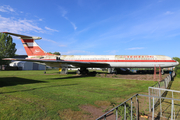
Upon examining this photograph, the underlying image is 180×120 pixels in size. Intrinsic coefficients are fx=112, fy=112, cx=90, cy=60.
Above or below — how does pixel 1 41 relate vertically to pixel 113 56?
above

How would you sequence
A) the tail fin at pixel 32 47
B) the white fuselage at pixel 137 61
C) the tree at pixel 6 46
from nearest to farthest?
the white fuselage at pixel 137 61
the tail fin at pixel 32 47
the tree at pixel 6 46

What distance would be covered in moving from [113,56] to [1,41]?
5450 cm

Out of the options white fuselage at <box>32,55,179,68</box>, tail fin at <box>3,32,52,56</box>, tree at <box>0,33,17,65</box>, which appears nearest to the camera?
white fuselage at <box>32,55,179,68</box>

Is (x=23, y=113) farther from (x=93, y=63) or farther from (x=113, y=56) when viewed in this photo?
(x=113, y=56)

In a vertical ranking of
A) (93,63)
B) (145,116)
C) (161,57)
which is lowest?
(145,116)

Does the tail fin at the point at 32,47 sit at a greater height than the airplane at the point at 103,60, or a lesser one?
greater

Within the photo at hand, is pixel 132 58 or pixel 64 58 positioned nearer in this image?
pixel 132 58

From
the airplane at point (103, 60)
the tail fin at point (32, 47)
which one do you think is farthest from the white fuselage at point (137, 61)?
the tail fin at point (32, 47)

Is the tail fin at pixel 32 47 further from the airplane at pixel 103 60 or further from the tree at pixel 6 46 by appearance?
the tree at pixel 6 46

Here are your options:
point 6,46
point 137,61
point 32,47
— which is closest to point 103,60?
point 137,61

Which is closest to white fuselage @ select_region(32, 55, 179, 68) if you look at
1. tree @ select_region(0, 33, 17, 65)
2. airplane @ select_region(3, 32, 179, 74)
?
airplane @ select_region(3, 32, 179, 74)

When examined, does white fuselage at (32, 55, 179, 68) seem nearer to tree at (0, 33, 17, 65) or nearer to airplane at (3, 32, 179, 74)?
airplane at (3, 32, 179, 74)

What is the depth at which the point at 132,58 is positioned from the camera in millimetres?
22844

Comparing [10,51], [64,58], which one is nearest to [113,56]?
[64,58]
